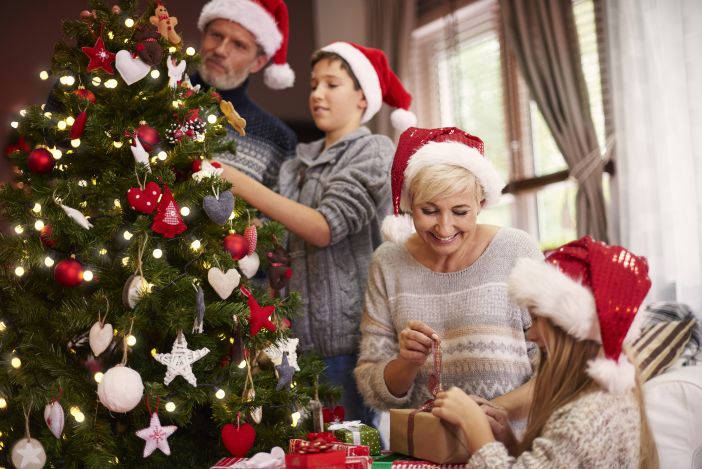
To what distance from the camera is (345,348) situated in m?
2.35

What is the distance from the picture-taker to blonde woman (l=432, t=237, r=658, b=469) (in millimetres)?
1344

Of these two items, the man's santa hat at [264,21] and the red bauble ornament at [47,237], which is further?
the man's santa hat at [264,21]

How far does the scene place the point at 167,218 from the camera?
177 cm

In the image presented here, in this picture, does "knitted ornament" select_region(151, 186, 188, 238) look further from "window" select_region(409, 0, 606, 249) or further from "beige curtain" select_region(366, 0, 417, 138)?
"beige curtain" select_region(366, 0, 417, 138)

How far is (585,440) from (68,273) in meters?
1.21

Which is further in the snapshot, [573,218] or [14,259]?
[573,218]

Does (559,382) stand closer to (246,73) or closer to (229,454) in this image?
(229,454)

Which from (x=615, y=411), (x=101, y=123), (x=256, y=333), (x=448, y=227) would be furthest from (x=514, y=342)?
(x=101, y=123)

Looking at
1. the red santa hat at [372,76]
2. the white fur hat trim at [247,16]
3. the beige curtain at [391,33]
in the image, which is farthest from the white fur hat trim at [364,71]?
the beige curtain at [391,33]

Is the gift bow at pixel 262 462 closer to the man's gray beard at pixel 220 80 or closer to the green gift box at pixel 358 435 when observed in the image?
the green gift box at pixel 358 435

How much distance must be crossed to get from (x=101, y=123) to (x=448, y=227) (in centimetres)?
91

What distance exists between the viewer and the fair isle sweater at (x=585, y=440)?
4.34 feet

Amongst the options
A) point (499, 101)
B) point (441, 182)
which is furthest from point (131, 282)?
point (499, 101)

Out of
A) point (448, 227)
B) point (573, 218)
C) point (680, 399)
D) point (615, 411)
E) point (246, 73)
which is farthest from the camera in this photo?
point (573, 218)
